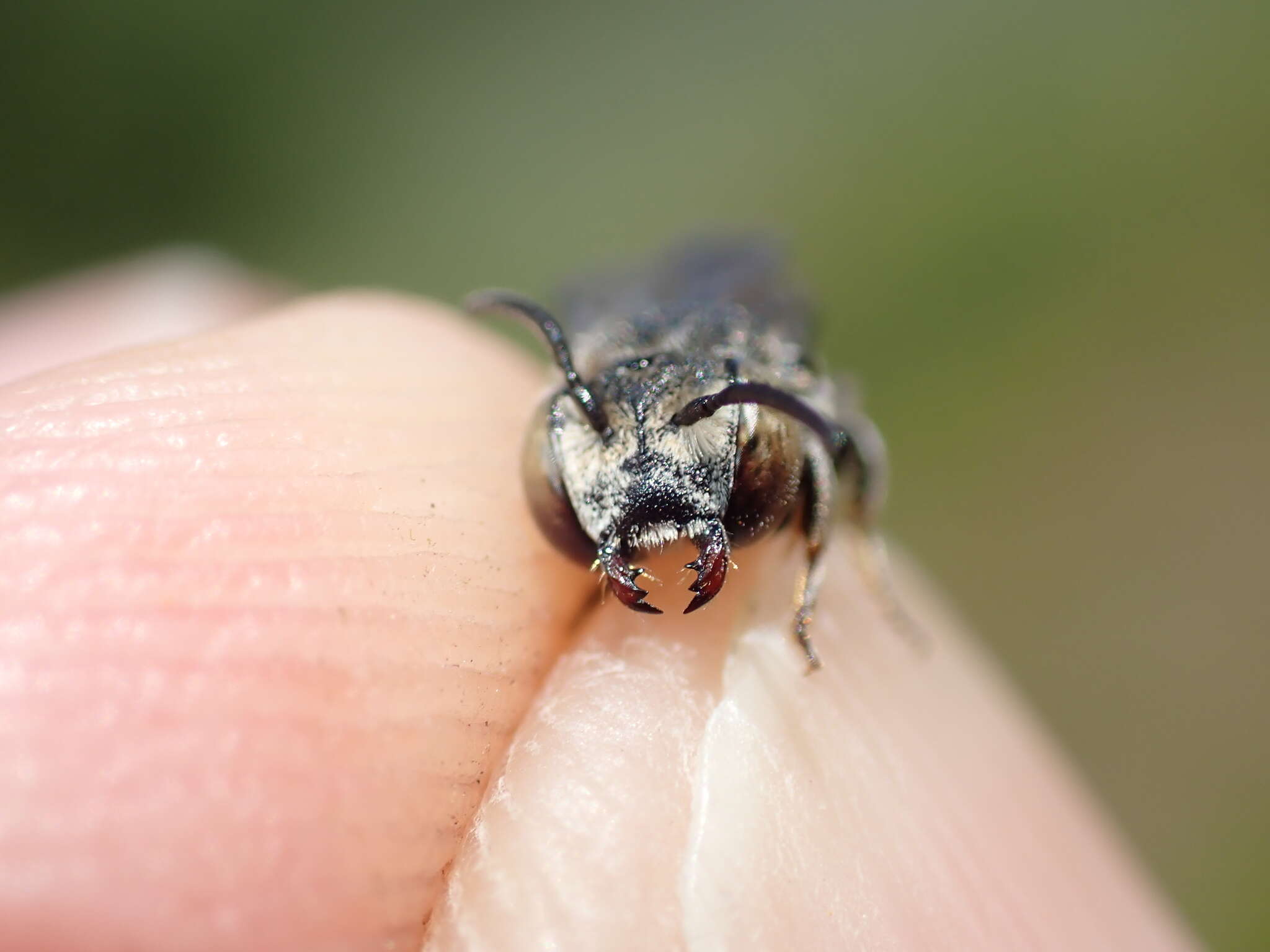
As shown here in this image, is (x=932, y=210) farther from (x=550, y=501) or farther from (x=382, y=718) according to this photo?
(x=382, y=718)

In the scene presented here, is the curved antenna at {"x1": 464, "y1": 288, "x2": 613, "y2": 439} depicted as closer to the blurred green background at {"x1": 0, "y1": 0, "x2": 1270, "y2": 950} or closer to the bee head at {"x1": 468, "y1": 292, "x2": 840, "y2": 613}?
the bee head at {"x1": 468, "y1": 292, "x2": 840, "y2": 613}

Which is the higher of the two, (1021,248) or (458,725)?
(1021,248)

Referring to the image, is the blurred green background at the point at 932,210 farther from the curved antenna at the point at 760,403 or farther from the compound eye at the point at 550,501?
the compound eye at the point at 550,501

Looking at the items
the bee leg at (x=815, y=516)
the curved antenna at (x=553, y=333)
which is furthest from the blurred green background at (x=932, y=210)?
the curved antenna at (x=553, y=333)

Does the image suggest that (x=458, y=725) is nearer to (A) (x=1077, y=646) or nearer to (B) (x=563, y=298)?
(B) (x=563, y=298)

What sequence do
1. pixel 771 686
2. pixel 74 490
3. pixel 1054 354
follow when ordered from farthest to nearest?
pixel 1054 354 < pixel 771 686 < pixel 74 490

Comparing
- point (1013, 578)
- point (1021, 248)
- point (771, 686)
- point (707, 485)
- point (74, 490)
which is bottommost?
point (771, 686)

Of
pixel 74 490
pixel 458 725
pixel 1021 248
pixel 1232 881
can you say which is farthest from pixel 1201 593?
pixel 74 490

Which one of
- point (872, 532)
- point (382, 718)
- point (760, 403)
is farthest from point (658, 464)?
point (872, 532)

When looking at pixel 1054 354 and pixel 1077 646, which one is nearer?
pixel 1077 646
